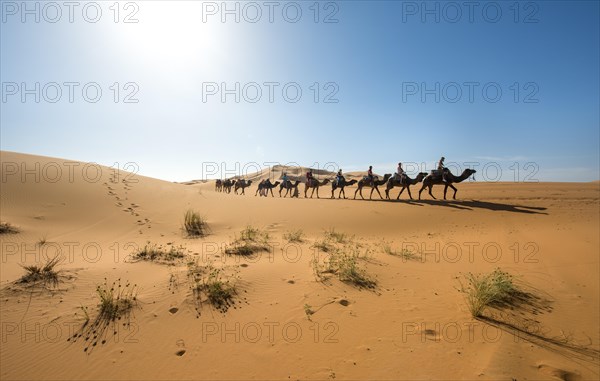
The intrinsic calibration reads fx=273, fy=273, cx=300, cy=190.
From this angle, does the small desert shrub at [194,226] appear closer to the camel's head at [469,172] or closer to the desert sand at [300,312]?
the desert sand at [300,312]

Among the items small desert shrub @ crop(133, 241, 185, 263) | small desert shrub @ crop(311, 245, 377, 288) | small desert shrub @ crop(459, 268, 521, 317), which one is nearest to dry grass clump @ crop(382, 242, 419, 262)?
small desert shrub @ crop(311, 245, 377, 288)

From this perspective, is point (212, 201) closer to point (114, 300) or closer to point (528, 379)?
point (114, 300)

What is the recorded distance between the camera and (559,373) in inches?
138

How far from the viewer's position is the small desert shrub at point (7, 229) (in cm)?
841

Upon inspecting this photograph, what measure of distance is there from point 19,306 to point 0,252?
13.4 ft

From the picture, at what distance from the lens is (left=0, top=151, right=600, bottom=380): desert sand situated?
11.9 ft

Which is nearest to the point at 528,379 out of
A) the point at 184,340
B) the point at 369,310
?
the point at 369,310

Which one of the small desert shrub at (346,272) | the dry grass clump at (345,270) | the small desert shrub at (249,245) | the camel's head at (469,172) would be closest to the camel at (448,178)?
the camel's head at (469,172)

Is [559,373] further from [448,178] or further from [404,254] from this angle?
[448,178]

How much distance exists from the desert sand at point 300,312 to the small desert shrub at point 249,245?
12.6 inches

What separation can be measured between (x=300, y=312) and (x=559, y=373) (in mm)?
3617

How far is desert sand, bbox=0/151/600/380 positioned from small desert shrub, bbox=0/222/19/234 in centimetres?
40

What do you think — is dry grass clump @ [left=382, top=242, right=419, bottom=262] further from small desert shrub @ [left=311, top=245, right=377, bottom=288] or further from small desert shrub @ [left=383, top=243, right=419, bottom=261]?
small desert shrub @ [left=311, top=245, right=377, bottom=288]

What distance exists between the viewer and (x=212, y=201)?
17.0 metres
